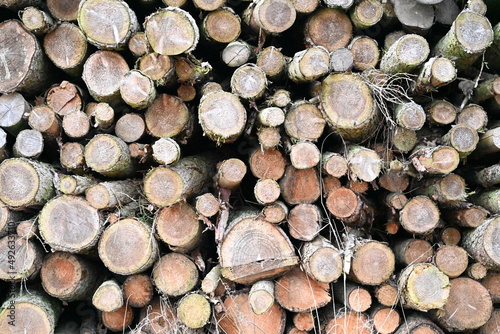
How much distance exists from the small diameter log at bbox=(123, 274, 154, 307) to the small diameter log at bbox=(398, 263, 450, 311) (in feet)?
5.91

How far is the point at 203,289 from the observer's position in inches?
117

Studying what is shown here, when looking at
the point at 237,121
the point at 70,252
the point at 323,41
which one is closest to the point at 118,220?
the point at 70,252

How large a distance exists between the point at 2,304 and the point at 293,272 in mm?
2170

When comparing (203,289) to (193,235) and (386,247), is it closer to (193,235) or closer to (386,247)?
(193,235)

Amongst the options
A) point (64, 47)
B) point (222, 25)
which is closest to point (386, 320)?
point (222, 25)

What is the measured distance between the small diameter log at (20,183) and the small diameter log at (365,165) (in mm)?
2190

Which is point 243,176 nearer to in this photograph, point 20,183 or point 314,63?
point 314,63

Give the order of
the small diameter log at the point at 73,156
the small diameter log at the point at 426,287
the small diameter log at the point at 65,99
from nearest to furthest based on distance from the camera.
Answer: the small diameter log at the point at 426,287, the small diameter log at the point at 73,156, the small diameter log at the point at 65,99

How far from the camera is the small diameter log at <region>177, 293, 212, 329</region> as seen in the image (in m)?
2.96

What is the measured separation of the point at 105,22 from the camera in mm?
3098

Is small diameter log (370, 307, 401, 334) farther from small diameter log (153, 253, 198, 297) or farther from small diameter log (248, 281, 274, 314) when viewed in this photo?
small diameter log (153, 253, 198, 297)

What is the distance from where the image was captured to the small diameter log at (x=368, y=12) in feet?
11.1

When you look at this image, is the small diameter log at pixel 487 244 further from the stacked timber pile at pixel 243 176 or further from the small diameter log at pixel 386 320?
the small diameter log at pixel 386 320

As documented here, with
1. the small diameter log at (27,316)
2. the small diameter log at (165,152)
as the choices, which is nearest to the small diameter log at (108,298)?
the small diameter log at (27,316)
